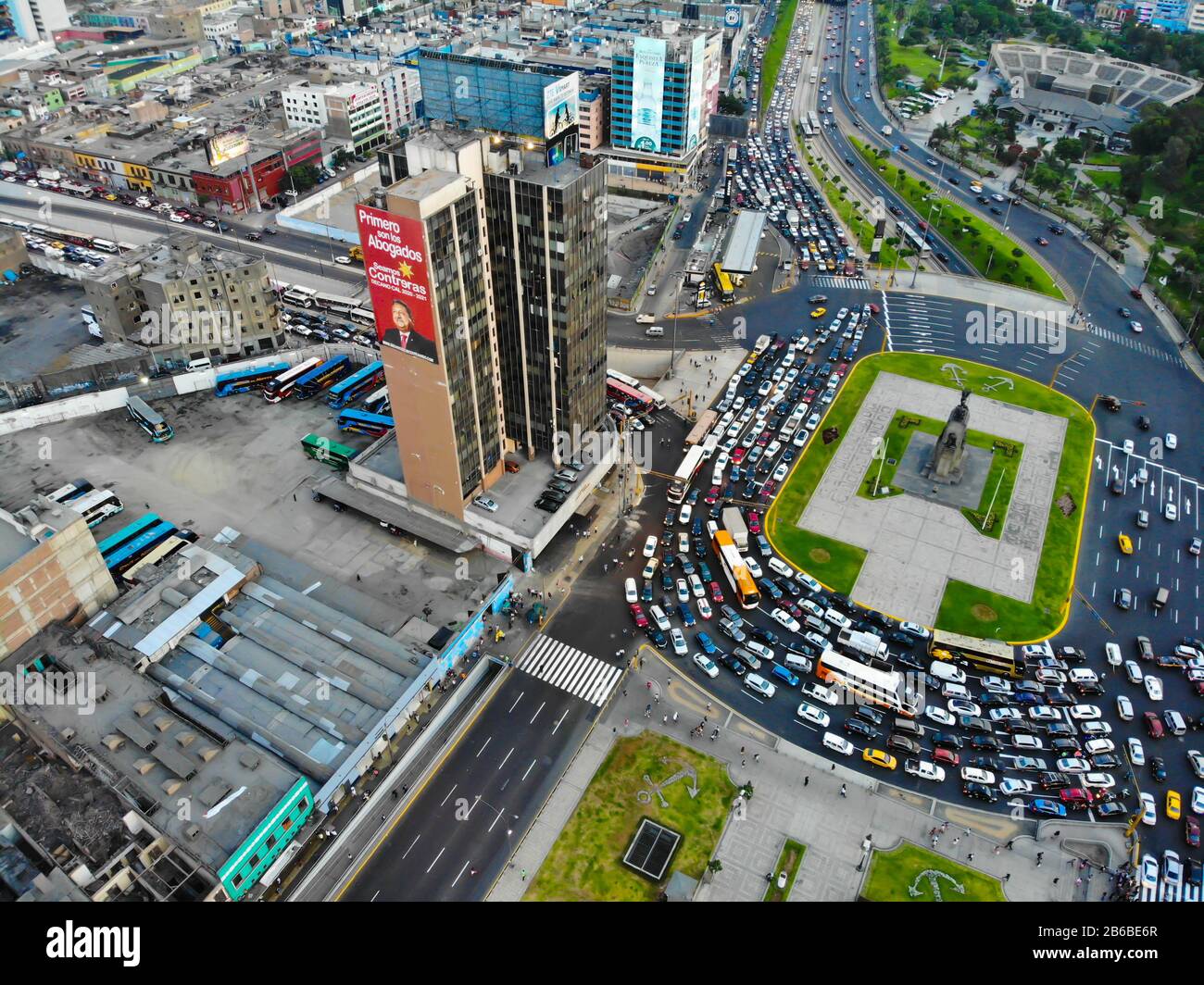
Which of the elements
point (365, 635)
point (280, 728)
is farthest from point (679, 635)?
point (280, 728)

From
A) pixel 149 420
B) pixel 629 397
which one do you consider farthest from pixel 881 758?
pixel 149 420

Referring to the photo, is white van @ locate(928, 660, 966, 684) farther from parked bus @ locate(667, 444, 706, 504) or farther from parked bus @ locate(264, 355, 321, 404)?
parked bus @ locate(264, 355, 321, 404)

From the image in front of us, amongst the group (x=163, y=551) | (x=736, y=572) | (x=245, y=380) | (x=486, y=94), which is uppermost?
(x=486, y=94)

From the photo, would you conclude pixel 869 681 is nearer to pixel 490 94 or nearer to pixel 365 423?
pixel 490 94

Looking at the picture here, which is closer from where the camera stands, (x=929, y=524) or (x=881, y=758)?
(x=881, y=758)

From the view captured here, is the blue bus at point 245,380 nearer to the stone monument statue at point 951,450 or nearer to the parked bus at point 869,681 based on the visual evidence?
the parked bus at point 869,681
